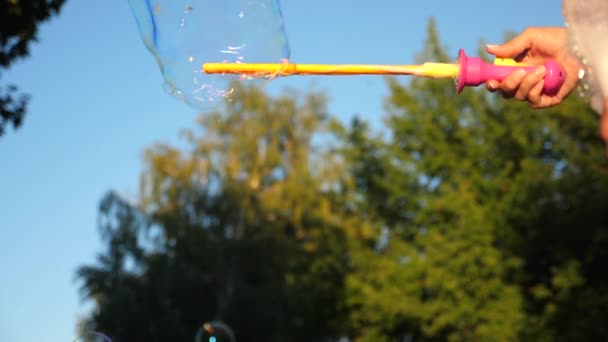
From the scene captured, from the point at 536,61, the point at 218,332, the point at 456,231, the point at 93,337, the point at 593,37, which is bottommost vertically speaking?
the point at 218,332

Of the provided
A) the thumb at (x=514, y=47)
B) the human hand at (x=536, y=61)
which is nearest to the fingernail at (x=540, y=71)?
the human hand at (x=536, y=61)

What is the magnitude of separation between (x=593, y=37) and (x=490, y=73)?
0.83 metres

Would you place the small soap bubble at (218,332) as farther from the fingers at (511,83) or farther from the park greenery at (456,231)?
the fingers at (511,83)

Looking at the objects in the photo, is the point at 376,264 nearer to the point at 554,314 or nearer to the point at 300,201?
the point at 554,314

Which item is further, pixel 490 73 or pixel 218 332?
pixel 218 332

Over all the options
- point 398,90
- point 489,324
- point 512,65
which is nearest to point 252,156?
point 398,90

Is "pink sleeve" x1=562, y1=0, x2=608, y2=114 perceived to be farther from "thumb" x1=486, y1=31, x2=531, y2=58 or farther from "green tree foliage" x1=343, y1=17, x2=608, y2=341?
"green tree foliage" x1=343, y1=17, x2=608, y2=341

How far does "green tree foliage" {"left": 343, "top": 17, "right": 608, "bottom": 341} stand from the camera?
26750mm

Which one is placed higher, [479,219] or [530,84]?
[530,84]

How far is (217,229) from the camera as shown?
42125 mm

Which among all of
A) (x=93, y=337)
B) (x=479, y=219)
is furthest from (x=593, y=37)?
(x=479, y=219)

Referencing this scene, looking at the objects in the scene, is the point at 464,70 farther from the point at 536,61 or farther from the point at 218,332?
the point at 218,332

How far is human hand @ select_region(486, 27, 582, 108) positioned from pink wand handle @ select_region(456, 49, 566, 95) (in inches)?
0.7

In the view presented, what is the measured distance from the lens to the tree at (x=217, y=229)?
40906mm
